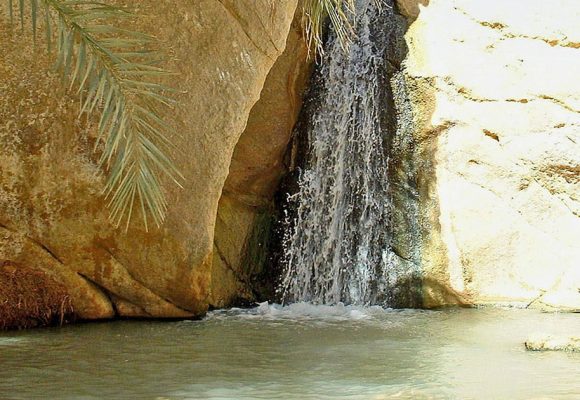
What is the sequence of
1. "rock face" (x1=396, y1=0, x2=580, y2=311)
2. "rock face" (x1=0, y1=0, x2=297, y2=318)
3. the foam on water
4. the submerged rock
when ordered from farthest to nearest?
"rock face" (x1=396, y1=0, x2=580, y2=311) → the foam on water → "rock face" (x1=0, y1=0, x2=297, y2=318) → the submerged rock

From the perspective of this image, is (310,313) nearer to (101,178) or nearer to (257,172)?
(257,172)

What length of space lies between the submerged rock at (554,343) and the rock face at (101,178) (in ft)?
9.17

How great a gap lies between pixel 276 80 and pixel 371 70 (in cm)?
104

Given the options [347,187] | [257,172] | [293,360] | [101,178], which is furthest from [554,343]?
[257,172]

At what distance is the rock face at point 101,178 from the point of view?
21.6 feet

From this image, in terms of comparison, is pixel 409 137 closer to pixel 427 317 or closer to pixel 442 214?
pixel 442 214

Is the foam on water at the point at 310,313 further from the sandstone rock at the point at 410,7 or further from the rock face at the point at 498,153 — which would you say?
the sandstone rock at the point at 410,7

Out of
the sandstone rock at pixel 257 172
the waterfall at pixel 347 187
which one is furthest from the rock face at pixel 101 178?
the waterfall at pixel 347 187

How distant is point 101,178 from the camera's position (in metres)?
6.77

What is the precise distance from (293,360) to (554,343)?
165 cm

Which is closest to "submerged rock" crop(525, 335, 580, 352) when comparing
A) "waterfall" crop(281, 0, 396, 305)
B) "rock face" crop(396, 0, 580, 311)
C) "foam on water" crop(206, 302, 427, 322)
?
"foam on water" crop(206, 302, 427, 322)

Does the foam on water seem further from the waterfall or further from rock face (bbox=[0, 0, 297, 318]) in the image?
rock face (bbox=[0, 0, 297, 318])

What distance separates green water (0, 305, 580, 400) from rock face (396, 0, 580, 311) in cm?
99

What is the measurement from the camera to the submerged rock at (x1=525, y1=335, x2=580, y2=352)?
18.0 feet
